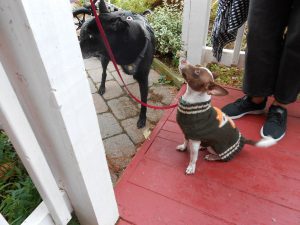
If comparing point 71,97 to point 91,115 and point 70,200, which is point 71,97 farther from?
point 70,200

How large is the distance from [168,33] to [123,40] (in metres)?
1.34

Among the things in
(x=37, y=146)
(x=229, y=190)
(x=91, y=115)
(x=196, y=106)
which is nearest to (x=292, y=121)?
(x=229, y=190)

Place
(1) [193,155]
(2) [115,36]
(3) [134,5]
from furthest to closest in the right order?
(3) [134,5], (2) [115,36], (1) [193,155]

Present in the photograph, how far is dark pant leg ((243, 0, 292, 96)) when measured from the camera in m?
1.68

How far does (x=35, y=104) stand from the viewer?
2.93 ft

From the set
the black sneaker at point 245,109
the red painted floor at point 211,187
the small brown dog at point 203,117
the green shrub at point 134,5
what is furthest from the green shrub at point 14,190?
the green shrub at point 134,5

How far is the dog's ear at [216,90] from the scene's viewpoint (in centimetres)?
145

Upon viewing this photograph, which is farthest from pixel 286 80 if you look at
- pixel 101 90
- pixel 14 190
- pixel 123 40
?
pixel 14 190

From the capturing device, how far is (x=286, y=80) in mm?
1832

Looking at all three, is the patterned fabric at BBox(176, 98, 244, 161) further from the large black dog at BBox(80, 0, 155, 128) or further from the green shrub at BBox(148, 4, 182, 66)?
the green shrub at BBox(148, 4, 182, 66)

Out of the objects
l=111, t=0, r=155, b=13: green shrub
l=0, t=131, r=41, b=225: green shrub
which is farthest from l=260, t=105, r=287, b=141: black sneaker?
l=111, t=0, r=155, b=13: green shrub

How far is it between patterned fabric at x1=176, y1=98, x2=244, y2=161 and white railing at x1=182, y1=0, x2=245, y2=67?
3.55 feet

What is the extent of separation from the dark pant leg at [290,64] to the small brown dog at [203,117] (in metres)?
0.44

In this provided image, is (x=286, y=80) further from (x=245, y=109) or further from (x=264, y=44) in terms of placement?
(x=245, y=109)
